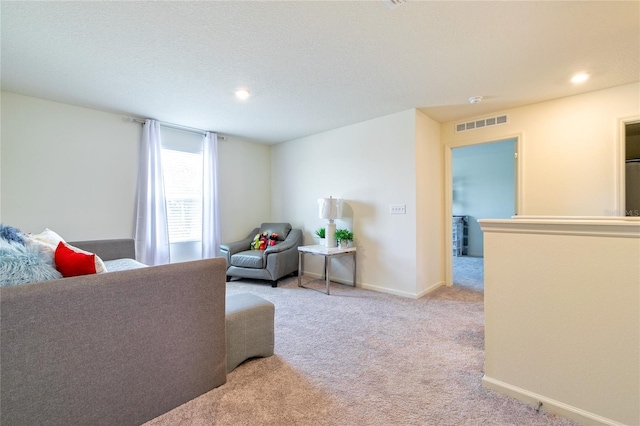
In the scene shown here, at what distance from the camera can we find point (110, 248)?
3.11 meters

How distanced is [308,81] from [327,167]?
1818mm

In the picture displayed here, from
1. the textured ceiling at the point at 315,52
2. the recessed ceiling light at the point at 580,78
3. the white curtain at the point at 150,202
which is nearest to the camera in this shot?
the textured ceiling at the point at 315,52

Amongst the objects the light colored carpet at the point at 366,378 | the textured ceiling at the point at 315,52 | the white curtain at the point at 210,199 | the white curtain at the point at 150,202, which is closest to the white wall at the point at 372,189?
the textured ceiling at the point at 315,52

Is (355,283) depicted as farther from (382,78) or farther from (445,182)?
(382,78)

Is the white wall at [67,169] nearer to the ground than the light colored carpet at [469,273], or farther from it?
farther from it

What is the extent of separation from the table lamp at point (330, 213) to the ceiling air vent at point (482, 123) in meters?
2.04

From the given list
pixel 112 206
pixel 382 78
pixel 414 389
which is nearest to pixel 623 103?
pixel 382 78

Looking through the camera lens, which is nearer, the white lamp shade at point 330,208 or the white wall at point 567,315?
the white wall at point 567,315

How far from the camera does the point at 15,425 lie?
→ 1.01 metres

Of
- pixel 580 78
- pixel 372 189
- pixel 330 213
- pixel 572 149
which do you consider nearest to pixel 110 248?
pixel 330 213

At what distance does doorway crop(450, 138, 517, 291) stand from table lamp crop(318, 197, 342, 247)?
11.8 feet

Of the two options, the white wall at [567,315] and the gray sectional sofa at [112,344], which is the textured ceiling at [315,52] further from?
the gray sectional sofa at [112,344]

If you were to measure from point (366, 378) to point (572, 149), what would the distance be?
134 inches

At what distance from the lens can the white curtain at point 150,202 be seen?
12.3 feet
